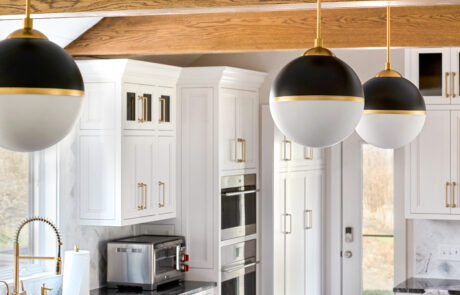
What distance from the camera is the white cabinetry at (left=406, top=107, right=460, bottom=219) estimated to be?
5547mm

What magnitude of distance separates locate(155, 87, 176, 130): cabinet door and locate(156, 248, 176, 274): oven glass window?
866 mm

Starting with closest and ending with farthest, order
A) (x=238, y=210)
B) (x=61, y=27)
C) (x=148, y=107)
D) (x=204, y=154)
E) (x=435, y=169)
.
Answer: (x=61, y=27) → (x=148, y=107) → (x=435, y=169) → (x=204, y=154) → (x=238, y=210)

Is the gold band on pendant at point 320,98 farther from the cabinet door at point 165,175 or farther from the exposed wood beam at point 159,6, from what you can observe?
the cabinet door at point 165,175

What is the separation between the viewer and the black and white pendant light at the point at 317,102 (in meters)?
1.87

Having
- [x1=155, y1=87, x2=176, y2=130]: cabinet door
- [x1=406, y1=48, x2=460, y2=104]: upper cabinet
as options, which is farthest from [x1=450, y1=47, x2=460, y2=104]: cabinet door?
[x1=155, y1=87, x2=176, y2=130]: cabinet door

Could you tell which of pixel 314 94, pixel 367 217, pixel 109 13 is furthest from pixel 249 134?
pixel 314 94

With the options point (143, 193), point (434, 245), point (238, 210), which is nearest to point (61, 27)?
point (143, 193)

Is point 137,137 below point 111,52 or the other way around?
below

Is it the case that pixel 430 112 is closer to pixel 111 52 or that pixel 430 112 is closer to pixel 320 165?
pixel 320 165

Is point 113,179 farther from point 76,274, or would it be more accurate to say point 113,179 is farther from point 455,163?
point 455,163

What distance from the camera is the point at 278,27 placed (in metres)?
4.66

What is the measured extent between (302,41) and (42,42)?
2.95 meters

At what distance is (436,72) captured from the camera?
18.3 ft

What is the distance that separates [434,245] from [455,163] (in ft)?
2.48
